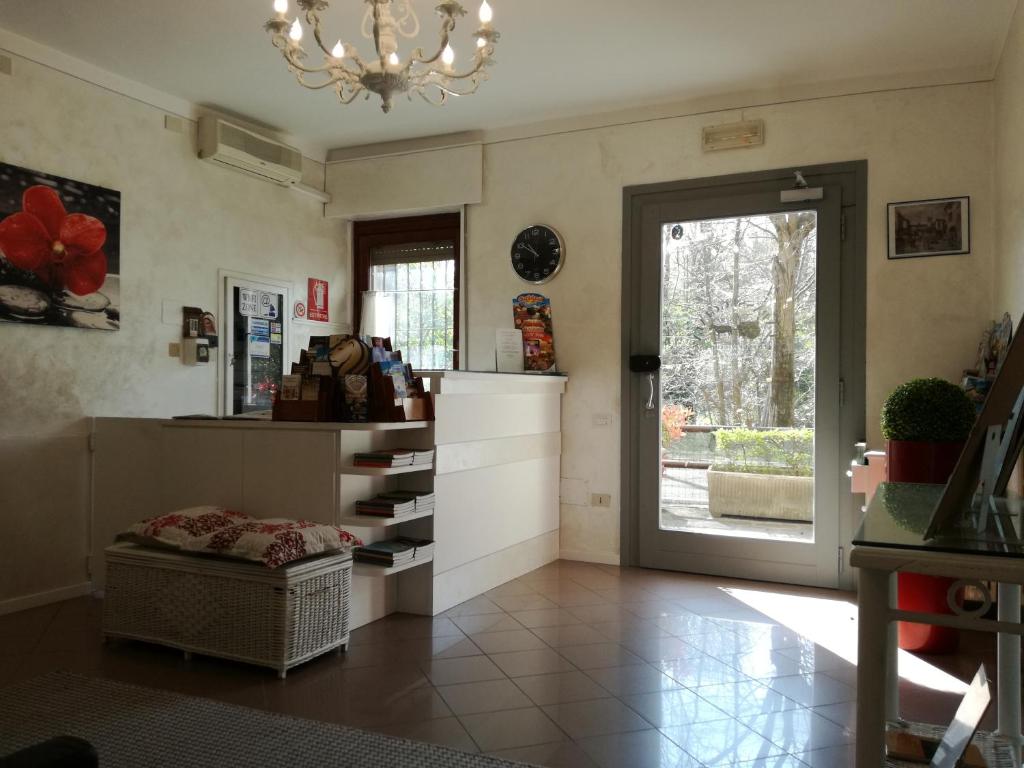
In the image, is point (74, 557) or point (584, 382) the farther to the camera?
point (584, 382)

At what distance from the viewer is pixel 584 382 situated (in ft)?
16.7

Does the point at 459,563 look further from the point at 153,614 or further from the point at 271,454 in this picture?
the point at 153,614

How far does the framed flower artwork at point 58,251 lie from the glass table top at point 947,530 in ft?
13.0

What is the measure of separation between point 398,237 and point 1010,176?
12.8 ft

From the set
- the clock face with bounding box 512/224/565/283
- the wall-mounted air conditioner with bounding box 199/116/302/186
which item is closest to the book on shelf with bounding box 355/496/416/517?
the clock face with bounding box 512/224/565/283

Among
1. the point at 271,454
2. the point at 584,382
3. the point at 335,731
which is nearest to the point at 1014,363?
the point at 335,731

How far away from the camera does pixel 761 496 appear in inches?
183

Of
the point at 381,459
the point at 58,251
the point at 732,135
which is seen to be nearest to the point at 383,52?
the point at 381,459

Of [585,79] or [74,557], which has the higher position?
[585,79]

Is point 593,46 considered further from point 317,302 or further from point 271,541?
point 271,541

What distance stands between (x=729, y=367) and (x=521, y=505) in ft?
5.01

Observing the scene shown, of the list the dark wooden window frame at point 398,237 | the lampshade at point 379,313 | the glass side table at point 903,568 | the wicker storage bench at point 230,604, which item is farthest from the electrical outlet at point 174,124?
the glass side table at point 903,568

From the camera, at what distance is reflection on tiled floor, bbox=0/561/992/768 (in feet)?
8.05

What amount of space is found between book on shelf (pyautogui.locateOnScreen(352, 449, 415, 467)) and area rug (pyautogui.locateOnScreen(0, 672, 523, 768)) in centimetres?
111
